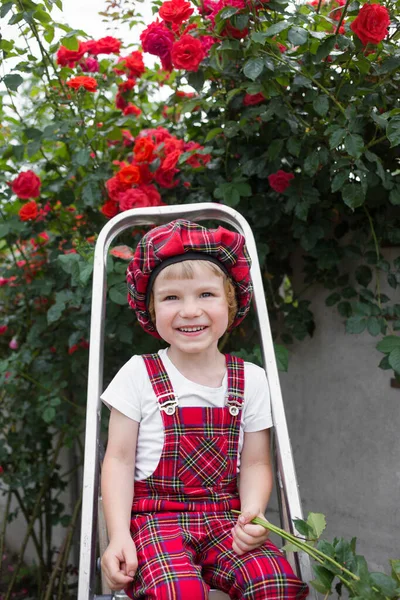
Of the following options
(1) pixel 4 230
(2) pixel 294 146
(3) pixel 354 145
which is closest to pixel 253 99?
(2) pixel 294 146

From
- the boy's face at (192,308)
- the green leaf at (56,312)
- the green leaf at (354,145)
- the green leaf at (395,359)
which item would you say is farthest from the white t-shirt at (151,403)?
the green leaf at (354,145)

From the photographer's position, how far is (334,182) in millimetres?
1818

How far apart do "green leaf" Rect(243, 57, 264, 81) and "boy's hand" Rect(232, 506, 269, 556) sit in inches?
41.8

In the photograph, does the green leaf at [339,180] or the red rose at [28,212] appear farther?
the red rose at [28,212]

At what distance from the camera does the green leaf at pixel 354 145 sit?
1.73 meters

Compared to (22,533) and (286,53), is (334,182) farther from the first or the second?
(22,533)

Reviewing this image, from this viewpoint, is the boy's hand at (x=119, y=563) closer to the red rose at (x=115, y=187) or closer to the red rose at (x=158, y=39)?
the red rose at (x=115, y=187)

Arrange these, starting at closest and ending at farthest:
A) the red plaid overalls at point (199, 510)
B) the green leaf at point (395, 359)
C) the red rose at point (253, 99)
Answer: the red plaid overalls at point (199, 510) → the green leaf at point (395, 359) → the red rose at point (253, 99)

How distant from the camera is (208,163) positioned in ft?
7.55

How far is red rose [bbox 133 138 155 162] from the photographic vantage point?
212cm

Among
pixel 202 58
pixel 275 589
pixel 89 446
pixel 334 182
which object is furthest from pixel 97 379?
pixel 202 58

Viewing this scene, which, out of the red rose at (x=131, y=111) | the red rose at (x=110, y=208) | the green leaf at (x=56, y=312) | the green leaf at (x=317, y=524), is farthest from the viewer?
the red rose at (x=131, y=111)

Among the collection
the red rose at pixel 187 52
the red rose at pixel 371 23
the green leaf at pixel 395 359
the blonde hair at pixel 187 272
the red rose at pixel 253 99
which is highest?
the red rose at pixel 187 52

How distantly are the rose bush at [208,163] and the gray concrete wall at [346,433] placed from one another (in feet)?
0.36
